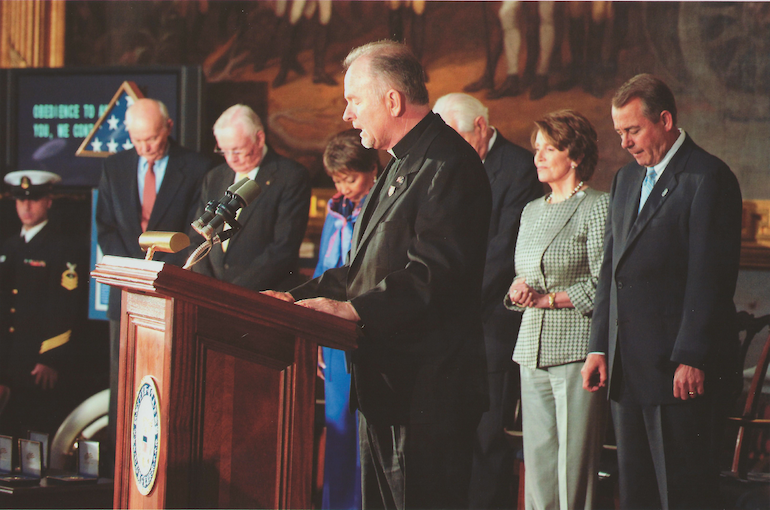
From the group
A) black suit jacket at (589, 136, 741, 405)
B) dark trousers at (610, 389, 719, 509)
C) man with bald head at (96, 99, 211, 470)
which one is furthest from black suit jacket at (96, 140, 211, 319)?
dark trousers at (610, 389, 719, 509)

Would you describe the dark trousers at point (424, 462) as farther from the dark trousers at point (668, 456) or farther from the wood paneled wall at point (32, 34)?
the wood paneled wall at point (32, 34)

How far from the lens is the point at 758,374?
393cm

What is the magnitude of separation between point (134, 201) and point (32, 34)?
7.17 ft

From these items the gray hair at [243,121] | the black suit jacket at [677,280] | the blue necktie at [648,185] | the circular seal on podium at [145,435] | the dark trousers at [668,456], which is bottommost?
the dark trousers at [668,456]

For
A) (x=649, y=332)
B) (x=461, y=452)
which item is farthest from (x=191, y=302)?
(x=649, y=332)

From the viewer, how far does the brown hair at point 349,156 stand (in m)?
4.07

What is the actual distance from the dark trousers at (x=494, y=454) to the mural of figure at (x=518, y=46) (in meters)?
2.10

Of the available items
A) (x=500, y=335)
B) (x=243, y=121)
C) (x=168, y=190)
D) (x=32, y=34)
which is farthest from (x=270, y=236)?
(x=32, y=34)

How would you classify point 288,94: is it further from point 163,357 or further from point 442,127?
point 163,357

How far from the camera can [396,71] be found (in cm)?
239

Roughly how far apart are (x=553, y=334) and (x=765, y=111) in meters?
2.23

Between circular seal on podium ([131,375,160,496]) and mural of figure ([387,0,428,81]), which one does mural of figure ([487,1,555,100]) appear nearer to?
mural of figure ([387,0,428,81])

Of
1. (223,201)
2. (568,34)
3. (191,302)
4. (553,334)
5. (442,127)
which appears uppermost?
→ (568,34)

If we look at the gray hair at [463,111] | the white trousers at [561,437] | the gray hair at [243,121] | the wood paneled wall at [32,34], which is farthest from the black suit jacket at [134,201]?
the white trousers at [561,437]
